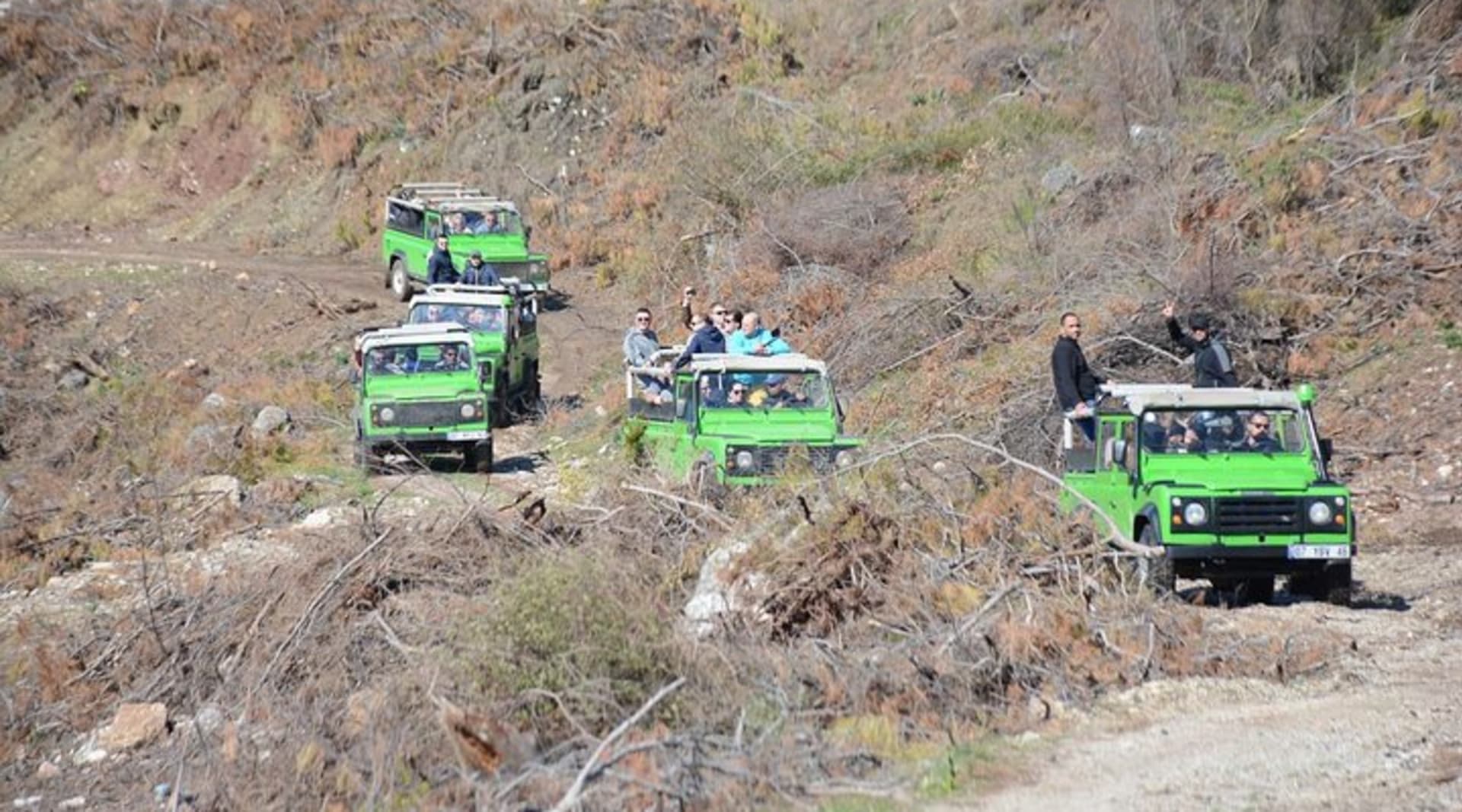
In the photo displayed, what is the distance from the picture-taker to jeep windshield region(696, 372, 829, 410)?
56.3ft

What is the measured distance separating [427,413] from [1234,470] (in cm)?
1032

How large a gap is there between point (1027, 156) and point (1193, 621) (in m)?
19.6

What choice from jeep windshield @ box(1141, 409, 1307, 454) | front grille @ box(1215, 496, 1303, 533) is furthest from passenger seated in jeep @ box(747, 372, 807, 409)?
front grille @ box(1215, 496, 1303, 533)

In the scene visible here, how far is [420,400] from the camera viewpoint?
70.1ft

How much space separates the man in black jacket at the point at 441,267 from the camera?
2861cm

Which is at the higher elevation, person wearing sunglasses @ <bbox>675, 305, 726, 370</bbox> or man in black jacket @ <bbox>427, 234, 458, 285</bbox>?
man in black jacket @ <bbox>427, 234, 458, 285</bbox>

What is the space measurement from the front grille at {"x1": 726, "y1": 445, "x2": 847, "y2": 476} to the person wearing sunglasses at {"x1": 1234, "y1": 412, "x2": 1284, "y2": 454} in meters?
3.40

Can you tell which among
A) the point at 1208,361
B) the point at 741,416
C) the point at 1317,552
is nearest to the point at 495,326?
the point at 741,416

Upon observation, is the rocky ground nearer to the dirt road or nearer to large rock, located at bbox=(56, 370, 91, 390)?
the dirt road

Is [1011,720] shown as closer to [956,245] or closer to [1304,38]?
[956,245]

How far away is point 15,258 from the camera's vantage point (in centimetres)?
3888

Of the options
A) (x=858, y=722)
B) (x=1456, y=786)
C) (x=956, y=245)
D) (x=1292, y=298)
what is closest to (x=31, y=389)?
(x=956, y=245)

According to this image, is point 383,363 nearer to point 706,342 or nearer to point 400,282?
point 706,342

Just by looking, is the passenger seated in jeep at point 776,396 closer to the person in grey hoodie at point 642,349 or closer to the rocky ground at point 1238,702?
the person in grey hoodie at point 642,349
